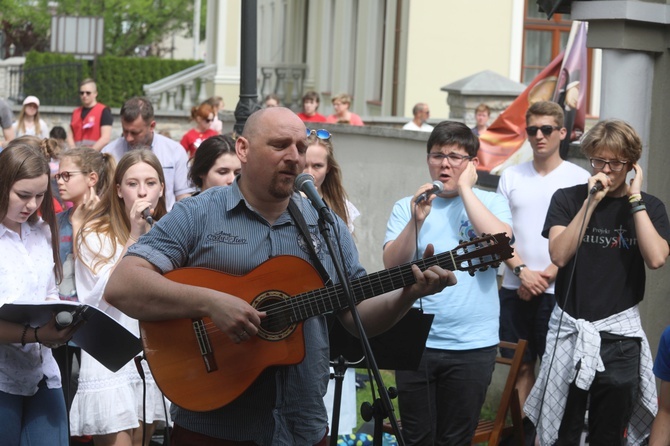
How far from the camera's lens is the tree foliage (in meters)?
47.5

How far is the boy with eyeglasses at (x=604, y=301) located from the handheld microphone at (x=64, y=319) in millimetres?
2580

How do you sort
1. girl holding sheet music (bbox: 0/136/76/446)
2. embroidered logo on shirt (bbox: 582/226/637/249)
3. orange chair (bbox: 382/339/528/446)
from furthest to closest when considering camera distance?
orange chair (bbox: 382/339/528/446)
embroidered logo on shirt (bbox: 582/226/637/249)
girl holding sheet music (bbox: 0/136/76/446)

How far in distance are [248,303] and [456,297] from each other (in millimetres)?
1959

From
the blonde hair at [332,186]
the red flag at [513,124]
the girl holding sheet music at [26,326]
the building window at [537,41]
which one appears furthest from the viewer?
the building window at [537,41]

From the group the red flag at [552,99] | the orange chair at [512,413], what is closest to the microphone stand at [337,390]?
the orange chair at [512,413]

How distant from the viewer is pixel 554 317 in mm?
6438

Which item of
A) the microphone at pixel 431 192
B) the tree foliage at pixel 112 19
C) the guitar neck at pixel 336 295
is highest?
the tree foliage at pixel 112 19

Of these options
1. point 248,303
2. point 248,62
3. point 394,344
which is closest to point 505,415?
point 394,344

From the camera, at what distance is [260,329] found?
4.32 meters

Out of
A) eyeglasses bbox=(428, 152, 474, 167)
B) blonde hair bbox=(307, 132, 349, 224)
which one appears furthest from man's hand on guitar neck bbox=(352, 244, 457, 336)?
blonde hair bbox=(307, 132, 349, 224)

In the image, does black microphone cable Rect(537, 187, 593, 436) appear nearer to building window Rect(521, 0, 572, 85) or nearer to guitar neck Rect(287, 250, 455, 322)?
guitar neck Rect(287, 250, 455, 322)

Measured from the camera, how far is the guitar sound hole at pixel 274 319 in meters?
4.31

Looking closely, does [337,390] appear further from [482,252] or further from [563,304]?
[563,304]

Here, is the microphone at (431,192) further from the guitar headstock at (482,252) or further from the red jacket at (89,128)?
the red jacket at (89,128)
